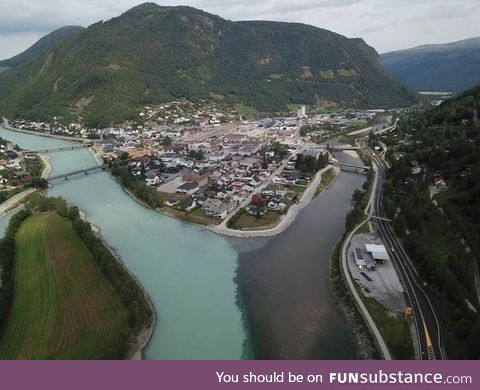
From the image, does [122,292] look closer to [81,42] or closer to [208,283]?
[208,283]

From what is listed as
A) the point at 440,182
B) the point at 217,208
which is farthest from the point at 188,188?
the point at 440,182

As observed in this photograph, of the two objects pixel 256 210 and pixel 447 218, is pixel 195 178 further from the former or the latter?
pixel 447 218

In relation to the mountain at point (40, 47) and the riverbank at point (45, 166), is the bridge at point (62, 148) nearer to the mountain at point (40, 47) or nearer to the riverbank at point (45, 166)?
the riverbank at point (45, 166)

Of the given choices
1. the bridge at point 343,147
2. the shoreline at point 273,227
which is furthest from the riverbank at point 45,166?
the bridge at point 343,147

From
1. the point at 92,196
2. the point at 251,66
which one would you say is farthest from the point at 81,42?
the point at 92,196

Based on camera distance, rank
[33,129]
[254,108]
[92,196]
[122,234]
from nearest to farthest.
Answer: [122,234] → [92,196] → [33,129] → [254,108]

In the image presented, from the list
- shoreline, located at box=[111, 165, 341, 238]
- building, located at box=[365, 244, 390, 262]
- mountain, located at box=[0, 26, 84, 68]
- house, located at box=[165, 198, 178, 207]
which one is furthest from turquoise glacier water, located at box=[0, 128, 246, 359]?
mountain, located at box=[0, 26, 84, 68]

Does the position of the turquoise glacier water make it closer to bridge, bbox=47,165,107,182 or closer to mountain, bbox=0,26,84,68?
bridge, bbox=47,165,107,182

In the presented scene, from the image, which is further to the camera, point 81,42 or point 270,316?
point 81,42
